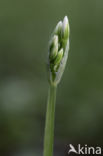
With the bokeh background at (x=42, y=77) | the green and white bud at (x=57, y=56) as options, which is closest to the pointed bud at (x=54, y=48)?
the green and white bud at (x=57, y=56)

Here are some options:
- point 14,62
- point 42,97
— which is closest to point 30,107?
point 42,97

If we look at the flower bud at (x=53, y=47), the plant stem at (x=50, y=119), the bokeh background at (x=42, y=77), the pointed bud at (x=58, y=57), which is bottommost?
the plant stem at (x=50, y=119)

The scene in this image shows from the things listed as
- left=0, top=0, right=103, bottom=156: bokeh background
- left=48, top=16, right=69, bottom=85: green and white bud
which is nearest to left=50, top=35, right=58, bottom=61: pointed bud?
left=48, top=16, right=69, bottom=85: green and white bud

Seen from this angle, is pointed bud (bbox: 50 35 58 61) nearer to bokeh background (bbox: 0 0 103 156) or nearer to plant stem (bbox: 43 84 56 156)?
plant stem (bbox: 43 84 56 156)

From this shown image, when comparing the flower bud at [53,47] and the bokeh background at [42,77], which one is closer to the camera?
the flower bud at [53,47]

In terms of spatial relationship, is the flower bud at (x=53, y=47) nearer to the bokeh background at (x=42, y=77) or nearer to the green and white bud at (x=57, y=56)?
the green and white bud at (x=57, y=56)

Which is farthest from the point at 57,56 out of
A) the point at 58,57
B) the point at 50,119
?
the point at 50,119

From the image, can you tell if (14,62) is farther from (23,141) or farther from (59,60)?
(59,60)

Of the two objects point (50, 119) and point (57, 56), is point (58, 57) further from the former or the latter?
point (50, 119)
